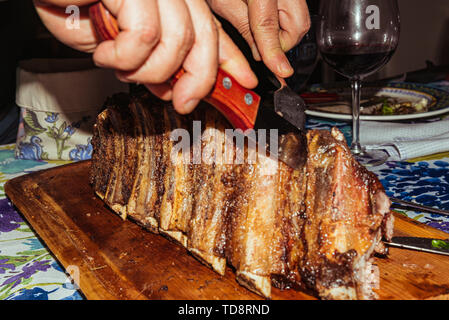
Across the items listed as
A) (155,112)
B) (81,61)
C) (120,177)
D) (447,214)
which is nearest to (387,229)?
(447,214)

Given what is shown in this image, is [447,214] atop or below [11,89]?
below

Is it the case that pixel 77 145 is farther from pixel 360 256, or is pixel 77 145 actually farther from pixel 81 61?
pixel 360 256

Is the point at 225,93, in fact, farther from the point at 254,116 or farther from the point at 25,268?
the point at 25,268

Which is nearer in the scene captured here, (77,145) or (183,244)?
(183,244)

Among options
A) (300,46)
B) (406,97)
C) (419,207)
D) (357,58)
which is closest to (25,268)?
(419,207)

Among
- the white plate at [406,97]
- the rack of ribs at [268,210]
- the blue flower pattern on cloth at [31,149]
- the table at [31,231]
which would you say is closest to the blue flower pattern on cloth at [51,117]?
the blue flower pattern on cloth at [31,149]

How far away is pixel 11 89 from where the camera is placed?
3.67 metres

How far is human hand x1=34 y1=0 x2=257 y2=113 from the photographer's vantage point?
96 cm

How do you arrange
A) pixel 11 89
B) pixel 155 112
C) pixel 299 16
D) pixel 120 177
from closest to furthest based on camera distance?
1. pixel 155 112
2. pixel 120 177
3. pixel 299 16
4. pixel 11 89

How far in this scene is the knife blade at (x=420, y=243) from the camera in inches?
53.4

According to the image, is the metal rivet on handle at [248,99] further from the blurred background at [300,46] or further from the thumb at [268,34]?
the blurred background at [300,46]

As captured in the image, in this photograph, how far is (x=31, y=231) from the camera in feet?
5.72

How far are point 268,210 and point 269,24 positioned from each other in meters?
0.79

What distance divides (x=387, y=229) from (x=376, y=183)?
161 mm
